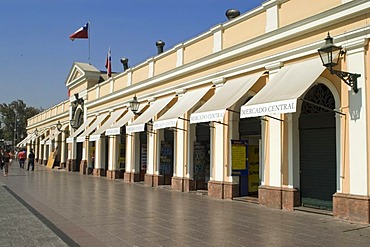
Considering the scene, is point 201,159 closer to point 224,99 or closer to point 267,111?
point 224,99

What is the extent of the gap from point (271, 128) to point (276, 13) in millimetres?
3579

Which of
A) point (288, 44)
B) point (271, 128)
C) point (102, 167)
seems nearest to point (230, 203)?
point (271, 128)

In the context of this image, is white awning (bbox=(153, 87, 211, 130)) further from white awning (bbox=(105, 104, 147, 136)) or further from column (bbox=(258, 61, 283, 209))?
white awning (bbox=(105, 104, 147, 136))

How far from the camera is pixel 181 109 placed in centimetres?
1623

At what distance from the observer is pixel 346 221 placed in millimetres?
9766

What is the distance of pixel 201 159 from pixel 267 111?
24.2 feet

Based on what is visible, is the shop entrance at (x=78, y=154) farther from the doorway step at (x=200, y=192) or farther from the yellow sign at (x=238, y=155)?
the yellow sign at (x=238, y=155)

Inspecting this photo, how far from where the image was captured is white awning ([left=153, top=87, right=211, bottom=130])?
15.6 metres

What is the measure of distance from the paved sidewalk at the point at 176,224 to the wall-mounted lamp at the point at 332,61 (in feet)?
11.1

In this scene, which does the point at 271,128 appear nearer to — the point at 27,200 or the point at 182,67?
the point at 182,67

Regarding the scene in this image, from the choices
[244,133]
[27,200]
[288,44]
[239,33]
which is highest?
[239,33]

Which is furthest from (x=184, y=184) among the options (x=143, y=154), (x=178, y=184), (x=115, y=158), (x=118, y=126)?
(x=115, y=158)

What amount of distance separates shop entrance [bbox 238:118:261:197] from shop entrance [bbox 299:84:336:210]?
7.95ft

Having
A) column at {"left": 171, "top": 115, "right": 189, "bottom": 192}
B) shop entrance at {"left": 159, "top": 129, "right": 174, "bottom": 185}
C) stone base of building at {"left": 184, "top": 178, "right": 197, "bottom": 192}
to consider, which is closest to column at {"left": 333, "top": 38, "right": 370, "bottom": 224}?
stone base of building at {"left": 184, "top": 178, "right": 197, "bottom": 192}
